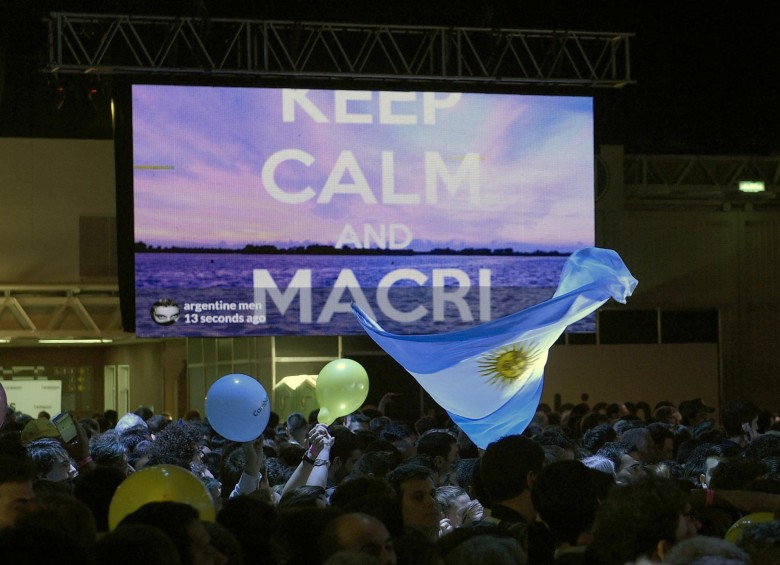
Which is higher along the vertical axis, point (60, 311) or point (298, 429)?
point (60, 311)

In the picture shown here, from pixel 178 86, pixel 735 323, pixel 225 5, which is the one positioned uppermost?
pixel 225 5

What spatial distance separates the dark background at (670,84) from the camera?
20875 mm

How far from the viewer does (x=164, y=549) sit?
9.96 feet

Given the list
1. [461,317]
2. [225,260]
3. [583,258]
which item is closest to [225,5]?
[225,260]

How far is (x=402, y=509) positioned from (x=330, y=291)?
34.2 ft

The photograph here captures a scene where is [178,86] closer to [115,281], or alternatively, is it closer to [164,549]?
[115,281]

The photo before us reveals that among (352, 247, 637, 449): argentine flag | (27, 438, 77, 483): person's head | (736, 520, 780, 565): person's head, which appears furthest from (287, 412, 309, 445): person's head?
(736, 520, 780, 565): person's head

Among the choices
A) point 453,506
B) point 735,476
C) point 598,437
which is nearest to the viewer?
point 735,476

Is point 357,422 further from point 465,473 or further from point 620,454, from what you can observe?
point 465,473

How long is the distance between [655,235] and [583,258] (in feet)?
39.3

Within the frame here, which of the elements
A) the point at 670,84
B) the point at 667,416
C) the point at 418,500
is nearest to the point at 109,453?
the point at 418,500

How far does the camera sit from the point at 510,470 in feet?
15.7

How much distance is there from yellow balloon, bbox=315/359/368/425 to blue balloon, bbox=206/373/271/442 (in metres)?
2.60

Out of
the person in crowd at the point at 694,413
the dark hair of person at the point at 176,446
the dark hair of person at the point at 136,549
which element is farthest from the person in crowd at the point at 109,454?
the person in crowd at the point at 694,413
